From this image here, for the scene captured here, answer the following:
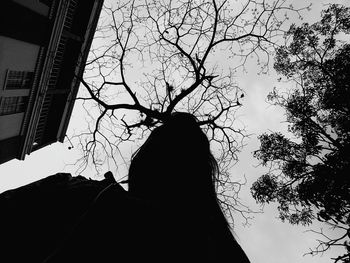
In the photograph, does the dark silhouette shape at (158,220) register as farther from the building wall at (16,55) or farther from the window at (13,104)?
the window at (13,104)

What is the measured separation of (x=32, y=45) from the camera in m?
16.3

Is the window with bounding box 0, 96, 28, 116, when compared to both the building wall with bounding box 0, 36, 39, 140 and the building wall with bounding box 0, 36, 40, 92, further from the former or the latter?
the building wall with bounding box 0, 36, 40, 92

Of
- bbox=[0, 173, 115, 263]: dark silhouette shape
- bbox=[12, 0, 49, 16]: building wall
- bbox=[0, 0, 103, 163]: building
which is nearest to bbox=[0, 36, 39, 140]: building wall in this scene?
bbox=[0, 0, 103, 163]: building

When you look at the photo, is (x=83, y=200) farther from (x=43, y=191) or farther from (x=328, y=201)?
(x=328, y=201)

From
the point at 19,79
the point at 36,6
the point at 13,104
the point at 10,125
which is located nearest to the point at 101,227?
the point at 36,6

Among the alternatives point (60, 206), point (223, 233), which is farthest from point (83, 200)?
point (223, 233)

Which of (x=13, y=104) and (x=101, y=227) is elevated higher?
(x=13, y=104)

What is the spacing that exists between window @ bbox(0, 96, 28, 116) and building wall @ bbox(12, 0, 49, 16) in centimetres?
533

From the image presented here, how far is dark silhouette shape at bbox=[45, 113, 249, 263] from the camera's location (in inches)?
50.6

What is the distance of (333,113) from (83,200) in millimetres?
14798

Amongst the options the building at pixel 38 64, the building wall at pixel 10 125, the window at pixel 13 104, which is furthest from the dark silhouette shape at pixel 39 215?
the building wall at pixel 10 125

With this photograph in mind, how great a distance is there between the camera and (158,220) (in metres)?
1.49

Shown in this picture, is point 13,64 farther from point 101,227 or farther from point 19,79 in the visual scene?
point 101,227

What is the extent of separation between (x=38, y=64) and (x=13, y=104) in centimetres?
296
